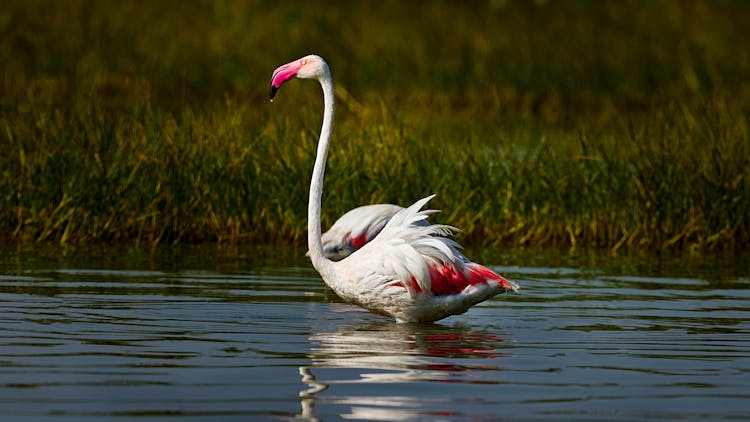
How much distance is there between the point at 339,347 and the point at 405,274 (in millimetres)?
943

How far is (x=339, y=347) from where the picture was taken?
298 inches

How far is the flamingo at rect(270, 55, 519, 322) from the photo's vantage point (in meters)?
8.40

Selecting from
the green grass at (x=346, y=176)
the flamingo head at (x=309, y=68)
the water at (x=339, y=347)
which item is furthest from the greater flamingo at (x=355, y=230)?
the flamingo head at (x=309, y=68)

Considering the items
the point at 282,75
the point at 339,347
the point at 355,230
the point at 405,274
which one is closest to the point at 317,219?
the point at 405,274

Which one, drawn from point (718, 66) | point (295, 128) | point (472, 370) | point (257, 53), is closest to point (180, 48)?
point (257, 53)

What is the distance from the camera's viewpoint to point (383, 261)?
845 cm

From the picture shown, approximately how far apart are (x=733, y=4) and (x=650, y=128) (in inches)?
826

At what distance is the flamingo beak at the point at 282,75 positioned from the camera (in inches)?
328

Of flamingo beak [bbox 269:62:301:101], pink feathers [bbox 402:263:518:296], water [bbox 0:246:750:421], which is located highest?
flamingo beak [bbox 269:62:301:101]

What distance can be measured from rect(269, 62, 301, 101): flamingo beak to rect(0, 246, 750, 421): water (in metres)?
1.37

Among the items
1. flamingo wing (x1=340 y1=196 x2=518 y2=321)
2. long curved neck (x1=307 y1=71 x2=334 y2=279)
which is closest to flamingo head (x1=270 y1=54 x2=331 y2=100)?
long curved neck (x1=307 y1=71 x2=334 y2=279)

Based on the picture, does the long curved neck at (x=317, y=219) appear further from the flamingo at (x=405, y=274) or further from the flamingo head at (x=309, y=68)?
the flamingo head at (x=309, y=68)

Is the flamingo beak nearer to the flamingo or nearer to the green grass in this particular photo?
the flamingo

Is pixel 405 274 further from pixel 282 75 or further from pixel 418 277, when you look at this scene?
pixel 282 75
